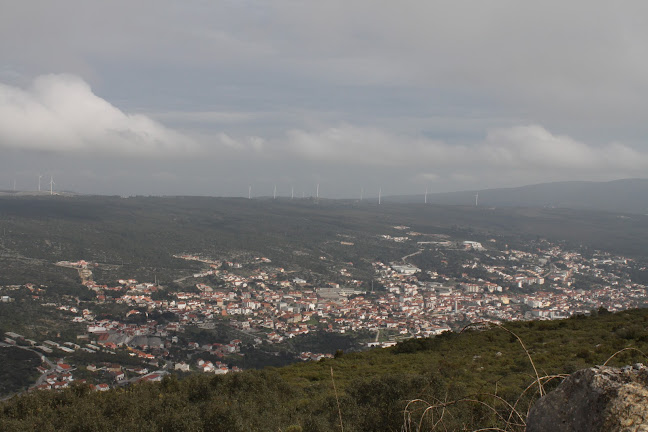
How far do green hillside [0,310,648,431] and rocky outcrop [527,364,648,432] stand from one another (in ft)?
1.05

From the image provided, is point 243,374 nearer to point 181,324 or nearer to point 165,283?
point 181,324

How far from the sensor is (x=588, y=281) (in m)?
73.9

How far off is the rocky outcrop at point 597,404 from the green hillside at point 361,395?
Answer: 1.05ft

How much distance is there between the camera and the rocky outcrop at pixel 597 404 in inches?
76.5

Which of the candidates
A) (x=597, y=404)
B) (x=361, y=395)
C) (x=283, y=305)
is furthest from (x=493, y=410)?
(x=283, y=305)

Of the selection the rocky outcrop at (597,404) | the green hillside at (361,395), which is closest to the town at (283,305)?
the green hillside at (361,395)

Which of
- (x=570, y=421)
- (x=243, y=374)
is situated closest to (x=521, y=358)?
(x=243, y=374)

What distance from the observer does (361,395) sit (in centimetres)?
759

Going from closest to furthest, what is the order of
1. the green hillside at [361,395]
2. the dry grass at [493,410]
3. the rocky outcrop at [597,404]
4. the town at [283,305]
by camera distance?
the rocky outcrop at [597,404] < the dry grass at [493,410] < the green hillside at [361,395] < the town at [283,305]

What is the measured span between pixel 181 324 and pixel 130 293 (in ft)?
49.0

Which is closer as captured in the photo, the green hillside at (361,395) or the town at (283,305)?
the green hillside at (361,395)

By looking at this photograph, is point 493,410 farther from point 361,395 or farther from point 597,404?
point 361,395

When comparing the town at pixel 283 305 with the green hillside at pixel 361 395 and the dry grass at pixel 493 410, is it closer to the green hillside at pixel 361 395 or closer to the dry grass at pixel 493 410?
the green hillside at pixel 361 395

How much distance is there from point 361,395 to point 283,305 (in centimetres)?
4625
